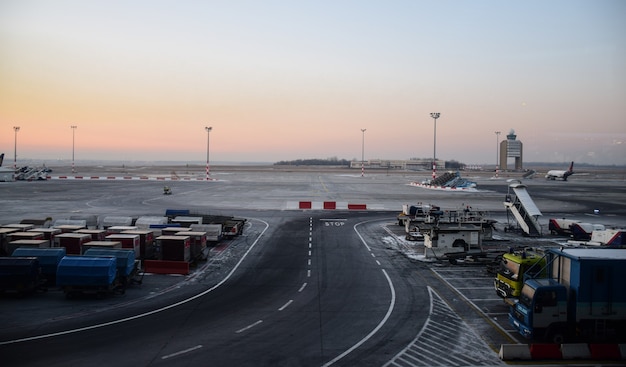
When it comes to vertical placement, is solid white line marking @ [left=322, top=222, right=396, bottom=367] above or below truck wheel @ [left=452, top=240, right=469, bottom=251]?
below

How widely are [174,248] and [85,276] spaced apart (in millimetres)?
7523

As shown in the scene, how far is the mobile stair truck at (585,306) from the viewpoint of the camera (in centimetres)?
1772

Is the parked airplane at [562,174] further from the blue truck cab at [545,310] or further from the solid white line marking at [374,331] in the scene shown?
the blue truck cab at [545,310]

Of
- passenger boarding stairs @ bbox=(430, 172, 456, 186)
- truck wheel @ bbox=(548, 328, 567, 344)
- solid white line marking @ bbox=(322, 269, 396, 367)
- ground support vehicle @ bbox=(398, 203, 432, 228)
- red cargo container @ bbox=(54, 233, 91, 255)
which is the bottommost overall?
solid white line marking @ bbox=(322, 269, 396, 367)

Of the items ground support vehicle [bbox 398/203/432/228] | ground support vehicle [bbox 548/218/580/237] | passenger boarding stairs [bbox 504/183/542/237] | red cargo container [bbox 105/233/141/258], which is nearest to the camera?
red cargo container [bbox 105/233/141/258]

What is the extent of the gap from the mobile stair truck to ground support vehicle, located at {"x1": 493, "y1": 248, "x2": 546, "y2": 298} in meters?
2.84

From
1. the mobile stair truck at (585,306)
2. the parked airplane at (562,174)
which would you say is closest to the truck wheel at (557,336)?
the mobile stair truck at (585,306)

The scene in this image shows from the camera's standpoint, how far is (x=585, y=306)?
1773cm

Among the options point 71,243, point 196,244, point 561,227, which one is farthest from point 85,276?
point 561,227

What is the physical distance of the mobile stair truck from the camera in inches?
698

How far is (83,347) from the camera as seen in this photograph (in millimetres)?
17312

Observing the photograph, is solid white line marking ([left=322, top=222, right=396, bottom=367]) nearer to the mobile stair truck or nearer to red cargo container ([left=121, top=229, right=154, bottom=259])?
the mobile stair truck

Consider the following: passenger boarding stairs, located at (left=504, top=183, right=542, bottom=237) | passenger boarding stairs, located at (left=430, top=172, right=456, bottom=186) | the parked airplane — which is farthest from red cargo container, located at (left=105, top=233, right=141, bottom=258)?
the parked airplane

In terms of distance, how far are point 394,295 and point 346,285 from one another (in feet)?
10.2
